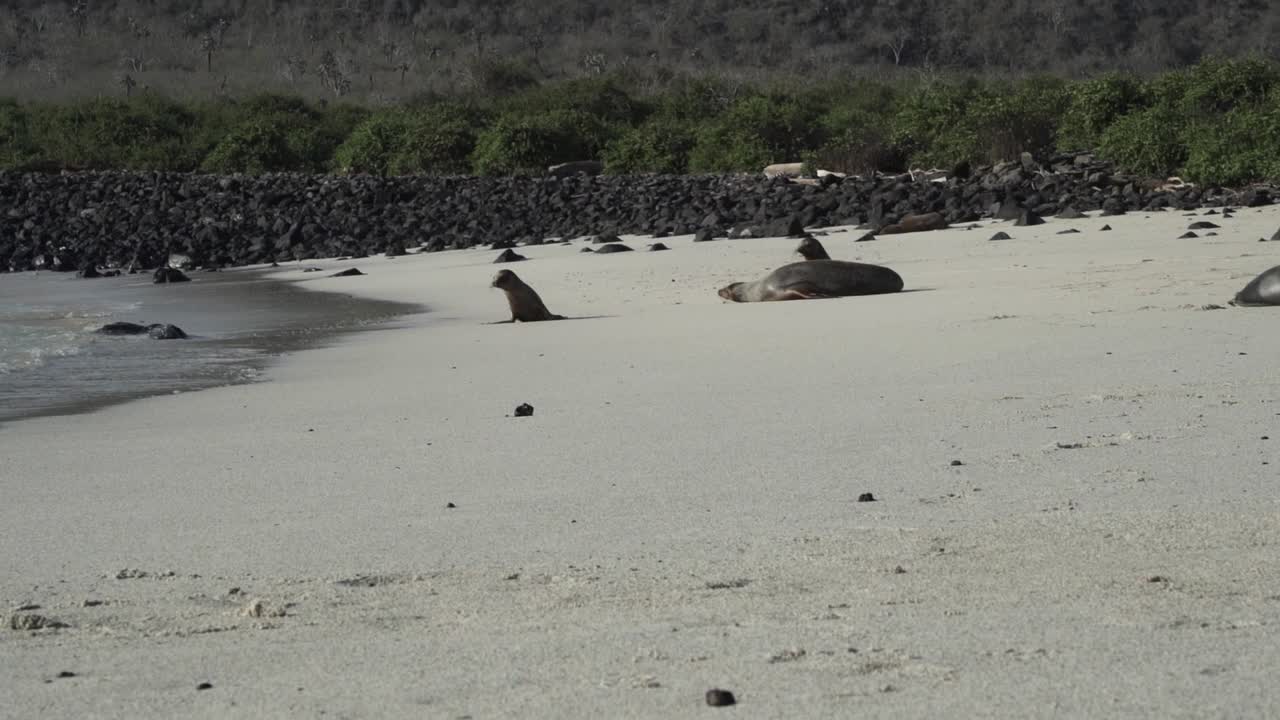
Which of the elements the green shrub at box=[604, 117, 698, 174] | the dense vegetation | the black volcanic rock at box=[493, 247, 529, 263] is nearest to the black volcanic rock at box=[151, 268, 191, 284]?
the black volcanic rock at box=[493, 247, 529, 263]

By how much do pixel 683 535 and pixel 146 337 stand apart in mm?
7656

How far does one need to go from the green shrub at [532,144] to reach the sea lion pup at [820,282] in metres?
23.5

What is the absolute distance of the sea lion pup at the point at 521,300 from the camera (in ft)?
36.4

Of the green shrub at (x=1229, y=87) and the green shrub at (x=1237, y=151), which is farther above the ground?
the green shrub at (x=1229, y=87)

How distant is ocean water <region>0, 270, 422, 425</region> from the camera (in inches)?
328

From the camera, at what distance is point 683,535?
4.24m

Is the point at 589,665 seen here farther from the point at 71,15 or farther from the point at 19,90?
the point at 71,15

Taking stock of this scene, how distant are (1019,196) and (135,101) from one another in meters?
33.4

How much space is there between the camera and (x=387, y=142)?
38844 millimetres

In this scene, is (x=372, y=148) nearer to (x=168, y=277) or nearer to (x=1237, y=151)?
(x=168, y=277)

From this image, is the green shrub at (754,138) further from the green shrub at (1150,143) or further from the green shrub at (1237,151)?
the green shrub at (1237,151)

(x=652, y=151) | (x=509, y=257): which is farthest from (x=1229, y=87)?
(x=509, y=257)

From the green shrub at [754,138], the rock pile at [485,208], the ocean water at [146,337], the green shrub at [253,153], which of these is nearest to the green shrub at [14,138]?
the green shrub at [253,153]

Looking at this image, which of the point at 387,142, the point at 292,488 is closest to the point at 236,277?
the point at 292,488
